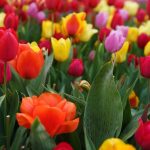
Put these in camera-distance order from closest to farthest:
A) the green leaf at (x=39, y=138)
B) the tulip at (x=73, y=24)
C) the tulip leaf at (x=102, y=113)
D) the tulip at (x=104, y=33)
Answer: the green leaf at (x=39, y=138), the tulip leaf at (x=102, y=113), the tulip at (x=73, y=24), the tulip at (x=104, y=33)

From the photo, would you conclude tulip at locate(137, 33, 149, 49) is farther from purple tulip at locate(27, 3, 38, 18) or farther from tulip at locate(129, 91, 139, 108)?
purple tulip at locate(27, 3, 38, 18)

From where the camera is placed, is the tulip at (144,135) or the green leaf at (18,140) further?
the green leaf at (18,140)

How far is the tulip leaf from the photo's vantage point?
1395 mm

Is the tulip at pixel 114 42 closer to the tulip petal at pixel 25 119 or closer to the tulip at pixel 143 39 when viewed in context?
the tulip at pixel 143 39

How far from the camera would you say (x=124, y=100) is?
61.9 inches

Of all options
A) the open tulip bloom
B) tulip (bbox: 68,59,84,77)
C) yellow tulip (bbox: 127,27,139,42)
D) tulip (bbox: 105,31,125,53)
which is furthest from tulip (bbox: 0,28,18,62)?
yellow tulip (bbox: 127,27,139,42)

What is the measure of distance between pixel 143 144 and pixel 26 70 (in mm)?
535

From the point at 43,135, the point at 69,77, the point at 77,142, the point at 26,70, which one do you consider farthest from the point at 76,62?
the point at 43,135

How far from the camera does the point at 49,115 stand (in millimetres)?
1269

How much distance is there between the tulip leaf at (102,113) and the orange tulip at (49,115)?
71 mm

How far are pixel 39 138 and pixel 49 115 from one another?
0.08m

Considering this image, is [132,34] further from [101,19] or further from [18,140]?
[18,140]

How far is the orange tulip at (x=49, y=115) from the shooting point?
1.27 m

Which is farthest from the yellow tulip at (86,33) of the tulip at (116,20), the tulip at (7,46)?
the tulip at (7,46)
